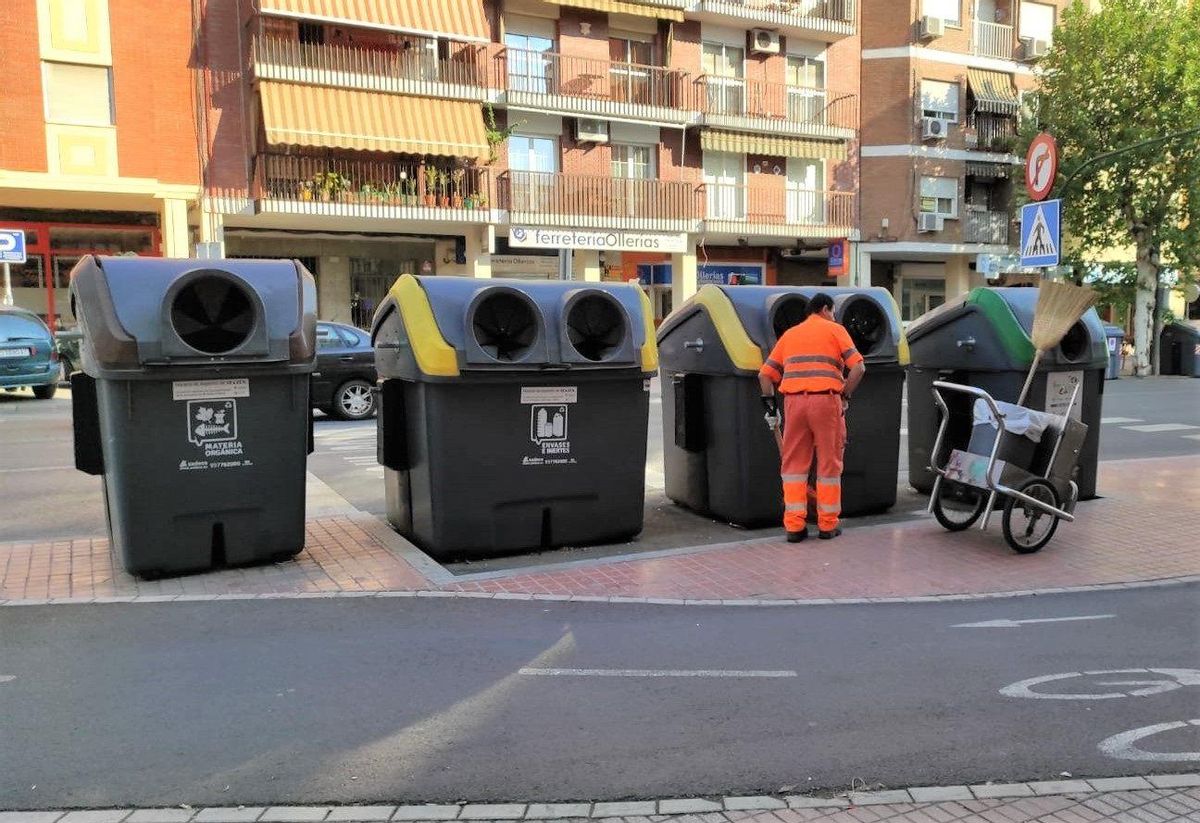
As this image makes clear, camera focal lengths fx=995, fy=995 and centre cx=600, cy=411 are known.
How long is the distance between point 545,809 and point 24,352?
54.8 ft

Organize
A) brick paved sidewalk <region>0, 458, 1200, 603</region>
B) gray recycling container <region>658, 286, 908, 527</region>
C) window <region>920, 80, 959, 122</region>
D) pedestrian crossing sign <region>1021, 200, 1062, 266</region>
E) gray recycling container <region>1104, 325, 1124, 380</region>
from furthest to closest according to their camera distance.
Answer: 1. window <region>920, 80, 959, 122</region>
2. gray recycling container <region>1104, 325, 1124, 380</region>
3. pedestrian crossing sign <region>1021, 200, 1062, 266</region>
4. gray recycling container <region>658, 286, 908, 527</region>
5. brick paved sidewalk <region>0, 458, 1200, 603</region>

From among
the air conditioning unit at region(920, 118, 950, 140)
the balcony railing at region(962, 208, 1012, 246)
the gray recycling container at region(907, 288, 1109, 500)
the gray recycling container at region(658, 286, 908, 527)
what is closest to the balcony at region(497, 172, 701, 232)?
the air conditioning unit at region(920, 118, 950, 140)

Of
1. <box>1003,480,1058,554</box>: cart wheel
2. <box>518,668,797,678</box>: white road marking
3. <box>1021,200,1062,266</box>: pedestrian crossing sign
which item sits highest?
<box>1021,200,1062,266</box>: pedestrian crossing sign

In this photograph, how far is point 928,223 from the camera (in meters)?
31.0

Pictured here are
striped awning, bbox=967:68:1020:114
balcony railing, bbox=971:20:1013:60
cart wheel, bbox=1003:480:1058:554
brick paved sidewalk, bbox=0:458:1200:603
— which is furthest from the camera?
balcony railing, bbox=971:20:1013:60

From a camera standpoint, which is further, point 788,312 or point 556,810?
point 788,312

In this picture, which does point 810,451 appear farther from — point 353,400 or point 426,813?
point 353,400

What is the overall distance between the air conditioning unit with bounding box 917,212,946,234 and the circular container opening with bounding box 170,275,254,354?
92.5ft

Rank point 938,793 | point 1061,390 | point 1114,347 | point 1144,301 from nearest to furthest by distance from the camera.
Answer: point 938,793
point 1061,390
point 1114,347
point 1144,301

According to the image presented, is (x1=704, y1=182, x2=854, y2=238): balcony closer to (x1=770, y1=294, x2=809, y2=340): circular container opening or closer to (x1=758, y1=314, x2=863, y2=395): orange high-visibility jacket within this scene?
(x1=770, y1=294, x2=809, y2=340): circular container opening

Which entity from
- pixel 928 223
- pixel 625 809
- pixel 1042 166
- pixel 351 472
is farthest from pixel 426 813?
pixel 928 223

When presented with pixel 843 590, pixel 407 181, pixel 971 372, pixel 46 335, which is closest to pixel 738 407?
pixel 843 590

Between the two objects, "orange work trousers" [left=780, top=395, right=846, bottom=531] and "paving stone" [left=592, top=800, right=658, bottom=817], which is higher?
"orange work trousers" [left=780, top=395, right=846, bottom=531]

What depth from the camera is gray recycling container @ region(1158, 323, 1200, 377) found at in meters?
24.8
